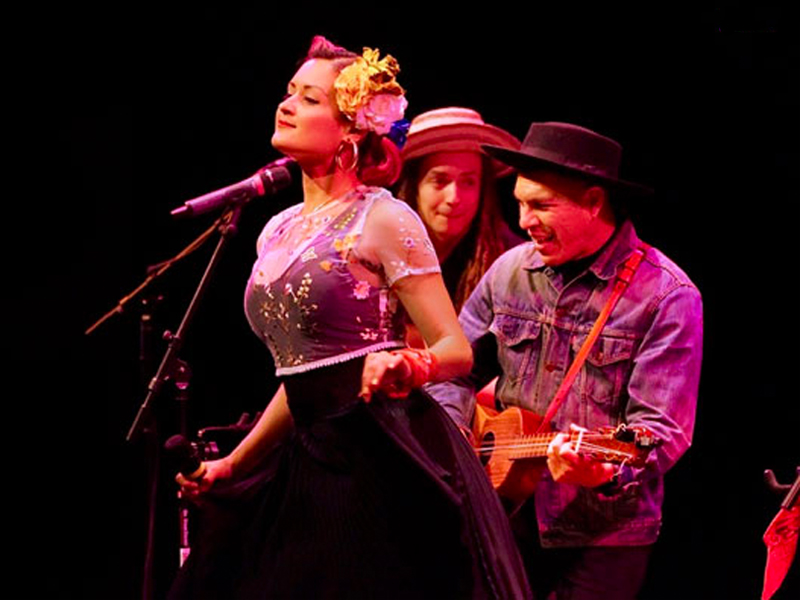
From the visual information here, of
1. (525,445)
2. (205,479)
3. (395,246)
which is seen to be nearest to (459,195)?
(525,445)

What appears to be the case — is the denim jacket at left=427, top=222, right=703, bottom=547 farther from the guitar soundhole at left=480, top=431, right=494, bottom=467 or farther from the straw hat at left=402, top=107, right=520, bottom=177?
the straw hat at left=402, top=107, right=520, bottom=177

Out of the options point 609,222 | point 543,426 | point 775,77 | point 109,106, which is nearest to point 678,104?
point 775,77

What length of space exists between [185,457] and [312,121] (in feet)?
2.80

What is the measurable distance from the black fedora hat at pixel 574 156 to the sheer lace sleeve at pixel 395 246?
0.78 meters

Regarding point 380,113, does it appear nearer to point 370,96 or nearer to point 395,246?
point 370,96

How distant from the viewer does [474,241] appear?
14.8 feet

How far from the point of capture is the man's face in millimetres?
3672

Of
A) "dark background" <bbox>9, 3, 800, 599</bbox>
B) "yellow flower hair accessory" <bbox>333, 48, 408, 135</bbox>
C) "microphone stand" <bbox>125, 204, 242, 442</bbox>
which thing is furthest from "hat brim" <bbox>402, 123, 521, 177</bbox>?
"yellow flower hair accessory" <bbox>333, 48, 408, 135</bbox>

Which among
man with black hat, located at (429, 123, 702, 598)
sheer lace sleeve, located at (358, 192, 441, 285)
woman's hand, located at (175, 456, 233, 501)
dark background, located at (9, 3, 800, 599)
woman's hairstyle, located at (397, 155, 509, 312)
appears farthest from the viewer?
dark background, located at (9, 3, 800, 599)

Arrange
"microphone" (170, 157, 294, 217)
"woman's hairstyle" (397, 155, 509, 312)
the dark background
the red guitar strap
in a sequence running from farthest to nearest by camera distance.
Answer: the dark background < "woman's hairstyle" (397, 155, 509, 312) < the red guitar strap < "microphone" (170, 157, 294, 217)

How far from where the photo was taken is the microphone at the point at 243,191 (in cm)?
338

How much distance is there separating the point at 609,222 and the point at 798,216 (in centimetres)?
149

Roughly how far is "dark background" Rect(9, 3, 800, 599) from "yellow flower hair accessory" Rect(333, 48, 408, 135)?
200cm

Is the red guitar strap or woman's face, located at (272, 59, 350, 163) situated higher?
woman's face, located at (272, 59, 350, 163)
